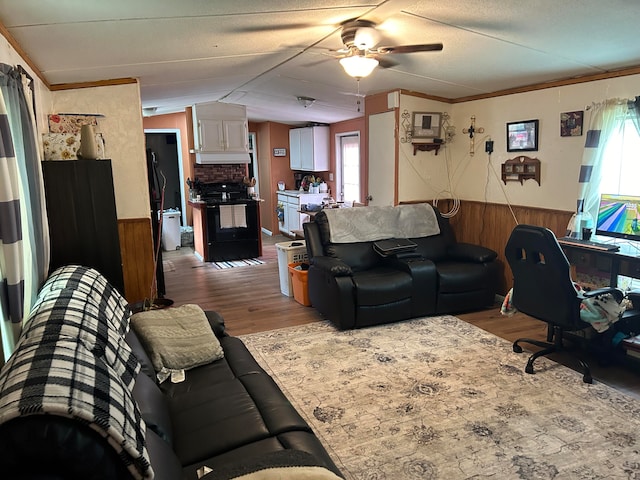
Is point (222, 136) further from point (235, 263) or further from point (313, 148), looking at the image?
point (235, 263)

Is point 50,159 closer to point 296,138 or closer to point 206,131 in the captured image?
point 206,131

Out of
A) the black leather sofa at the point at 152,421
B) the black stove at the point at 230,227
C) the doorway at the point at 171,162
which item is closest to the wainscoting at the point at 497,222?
the black stove at the point at 230,227

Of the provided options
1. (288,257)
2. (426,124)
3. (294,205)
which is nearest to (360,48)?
(426,124)

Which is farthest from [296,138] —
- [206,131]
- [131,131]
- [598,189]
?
[598,189]

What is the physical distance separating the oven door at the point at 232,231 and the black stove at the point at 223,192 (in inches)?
8.0

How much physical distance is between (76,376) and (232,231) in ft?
19.1

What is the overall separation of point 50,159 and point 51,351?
→ 2.28 meters

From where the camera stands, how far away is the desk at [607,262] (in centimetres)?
325

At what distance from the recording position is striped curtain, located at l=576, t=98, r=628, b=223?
3553 mm

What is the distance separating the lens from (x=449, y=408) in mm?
2703

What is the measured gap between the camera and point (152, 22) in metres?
2.45

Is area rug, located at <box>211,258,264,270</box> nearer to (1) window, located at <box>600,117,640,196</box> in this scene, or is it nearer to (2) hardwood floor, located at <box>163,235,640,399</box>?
A: (2) hardwood floor, located at <box>163,235,640,399</box>

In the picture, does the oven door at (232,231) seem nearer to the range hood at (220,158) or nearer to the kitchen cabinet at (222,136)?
the range hood at (220,158)

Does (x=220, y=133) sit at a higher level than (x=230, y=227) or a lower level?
higher
